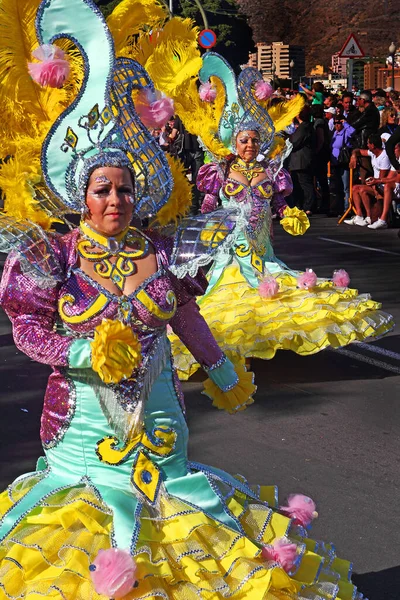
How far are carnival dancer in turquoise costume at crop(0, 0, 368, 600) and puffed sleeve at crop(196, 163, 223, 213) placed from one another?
4.23 metres

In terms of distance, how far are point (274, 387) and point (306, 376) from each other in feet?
1.25

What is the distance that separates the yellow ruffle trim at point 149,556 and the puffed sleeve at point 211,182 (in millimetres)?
4730

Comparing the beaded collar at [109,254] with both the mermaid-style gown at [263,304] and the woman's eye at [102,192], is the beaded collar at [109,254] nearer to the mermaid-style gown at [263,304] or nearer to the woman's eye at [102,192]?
the woman's eye at [102,192]

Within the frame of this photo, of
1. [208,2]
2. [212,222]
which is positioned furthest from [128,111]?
[208,2]

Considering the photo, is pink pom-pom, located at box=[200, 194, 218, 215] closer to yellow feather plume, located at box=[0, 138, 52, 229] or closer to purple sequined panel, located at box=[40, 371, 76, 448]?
yellow feather plume, located at box=[0, 138, 52, 229]

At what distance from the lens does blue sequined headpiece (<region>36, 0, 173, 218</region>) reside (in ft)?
10.8

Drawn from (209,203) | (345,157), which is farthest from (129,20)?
(345,157)

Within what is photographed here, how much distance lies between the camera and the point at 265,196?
25.5ft

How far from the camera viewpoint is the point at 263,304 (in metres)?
7.54

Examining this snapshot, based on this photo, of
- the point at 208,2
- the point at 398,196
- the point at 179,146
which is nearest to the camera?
the point at 398,196

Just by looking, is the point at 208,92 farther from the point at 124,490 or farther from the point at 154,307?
the point at 124,490

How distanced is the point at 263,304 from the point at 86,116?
14.3ft

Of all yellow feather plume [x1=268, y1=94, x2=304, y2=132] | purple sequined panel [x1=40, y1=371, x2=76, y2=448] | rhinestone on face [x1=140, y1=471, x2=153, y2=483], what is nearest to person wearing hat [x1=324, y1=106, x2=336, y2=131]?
yellow feather plume [x1=268, y1=94, x2=304, y2=132]

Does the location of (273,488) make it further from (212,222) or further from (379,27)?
(379,27)
